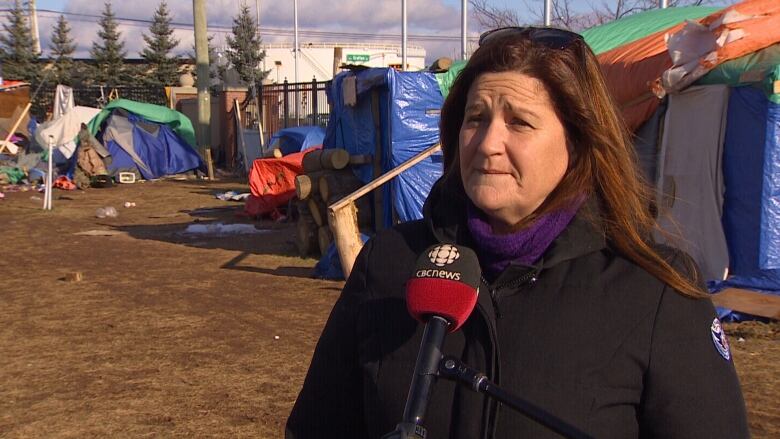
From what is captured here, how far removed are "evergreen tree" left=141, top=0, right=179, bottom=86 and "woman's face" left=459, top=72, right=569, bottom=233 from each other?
50.5 metres

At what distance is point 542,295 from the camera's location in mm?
1625

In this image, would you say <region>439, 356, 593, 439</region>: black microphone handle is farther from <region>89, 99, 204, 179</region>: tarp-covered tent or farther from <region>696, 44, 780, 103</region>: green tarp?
<region>89, 99, 204, 179</region>: tarp-covered tent

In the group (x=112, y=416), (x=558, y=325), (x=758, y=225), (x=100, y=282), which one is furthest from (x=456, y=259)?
(x=100, y=282)

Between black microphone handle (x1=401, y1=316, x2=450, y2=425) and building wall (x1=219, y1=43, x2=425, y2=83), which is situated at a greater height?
building wall (x1=219, y1=43, x2=425, y2=83)

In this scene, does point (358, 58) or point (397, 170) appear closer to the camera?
point (397, 170)

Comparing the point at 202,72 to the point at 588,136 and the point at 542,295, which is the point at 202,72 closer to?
the point at 588,136

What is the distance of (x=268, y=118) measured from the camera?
25969mm

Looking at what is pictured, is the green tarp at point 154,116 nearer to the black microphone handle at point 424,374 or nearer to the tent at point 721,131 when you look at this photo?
the tent at point 721,131

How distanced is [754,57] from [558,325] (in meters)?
6.76

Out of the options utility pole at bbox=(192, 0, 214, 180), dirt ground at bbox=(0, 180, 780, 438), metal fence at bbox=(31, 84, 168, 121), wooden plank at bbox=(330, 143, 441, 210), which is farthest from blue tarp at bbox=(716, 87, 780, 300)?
metal fence at bbox=(31, 84, 168, 121)

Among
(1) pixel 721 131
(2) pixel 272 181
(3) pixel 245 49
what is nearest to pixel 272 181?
(2) pixel 272 181

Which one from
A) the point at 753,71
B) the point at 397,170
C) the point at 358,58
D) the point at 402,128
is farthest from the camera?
the point at 358,58

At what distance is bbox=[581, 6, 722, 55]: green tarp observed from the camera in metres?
10.6

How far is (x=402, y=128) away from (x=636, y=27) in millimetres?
3450
